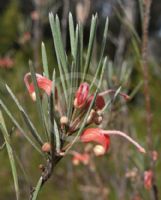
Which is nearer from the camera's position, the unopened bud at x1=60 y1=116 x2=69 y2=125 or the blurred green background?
the unopened bud at x1=60 y1=116 x2=69 y2=125

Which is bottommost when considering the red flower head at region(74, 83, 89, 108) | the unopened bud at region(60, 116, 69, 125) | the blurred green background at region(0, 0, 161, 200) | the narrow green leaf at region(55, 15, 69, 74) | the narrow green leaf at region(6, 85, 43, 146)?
the blurred green background at region(0, 0, 161, 200)

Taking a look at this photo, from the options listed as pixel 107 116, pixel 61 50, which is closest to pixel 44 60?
pixel 61 50

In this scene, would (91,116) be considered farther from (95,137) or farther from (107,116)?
(107,116)

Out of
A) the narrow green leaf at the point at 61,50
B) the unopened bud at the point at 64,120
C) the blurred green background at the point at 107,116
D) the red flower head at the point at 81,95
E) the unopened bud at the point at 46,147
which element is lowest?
the blurred green background at the point at 107,116

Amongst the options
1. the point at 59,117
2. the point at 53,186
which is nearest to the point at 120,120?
the point at 59,117

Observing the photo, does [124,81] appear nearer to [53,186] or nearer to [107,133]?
[107,133]

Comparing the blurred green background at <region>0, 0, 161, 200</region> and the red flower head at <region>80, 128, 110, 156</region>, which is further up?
the red flower head at <region>80, 128, 110, 156</region>

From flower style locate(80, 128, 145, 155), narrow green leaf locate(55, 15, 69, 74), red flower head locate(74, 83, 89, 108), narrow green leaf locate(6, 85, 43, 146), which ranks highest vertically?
narrow green leaf locate(55, 15, 69, 74)

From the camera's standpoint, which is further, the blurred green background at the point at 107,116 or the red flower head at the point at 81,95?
the blurred green background at the point at 107,116
